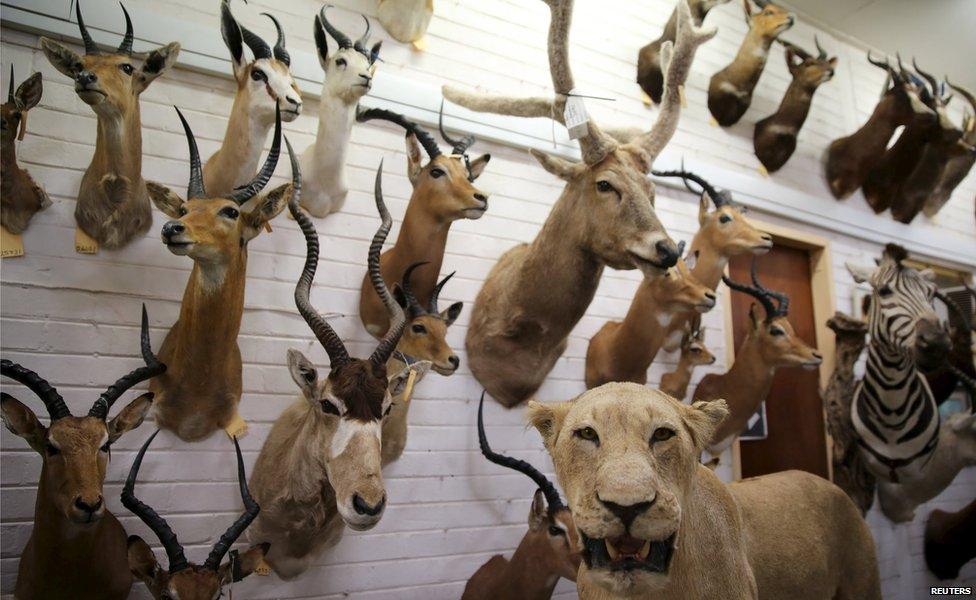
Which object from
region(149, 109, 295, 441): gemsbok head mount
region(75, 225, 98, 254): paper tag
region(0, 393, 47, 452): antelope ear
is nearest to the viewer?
region(0, 393, 47, 452): antelope ear

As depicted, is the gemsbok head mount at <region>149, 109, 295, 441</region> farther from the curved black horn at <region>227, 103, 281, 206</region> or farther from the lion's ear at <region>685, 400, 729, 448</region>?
the lion's ear at <region>685, 400, 729, 448</region>

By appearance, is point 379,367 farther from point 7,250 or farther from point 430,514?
point 7,250

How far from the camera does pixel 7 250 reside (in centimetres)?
219

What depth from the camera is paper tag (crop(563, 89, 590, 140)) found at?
99.0 inches

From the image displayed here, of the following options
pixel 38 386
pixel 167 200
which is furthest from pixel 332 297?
pixel 38 386

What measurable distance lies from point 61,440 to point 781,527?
2.42m

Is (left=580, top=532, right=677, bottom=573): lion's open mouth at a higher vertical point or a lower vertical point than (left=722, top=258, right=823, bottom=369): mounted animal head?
lower

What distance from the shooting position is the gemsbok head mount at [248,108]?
2.38 meters

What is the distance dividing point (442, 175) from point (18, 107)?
1.53 metres

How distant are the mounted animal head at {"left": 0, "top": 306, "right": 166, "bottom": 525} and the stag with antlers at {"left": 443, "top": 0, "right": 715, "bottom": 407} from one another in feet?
5.06

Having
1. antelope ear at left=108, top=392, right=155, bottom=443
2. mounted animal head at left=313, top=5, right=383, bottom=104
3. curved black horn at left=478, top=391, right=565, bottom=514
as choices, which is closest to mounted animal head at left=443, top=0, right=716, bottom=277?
mounted animal head at left=313, top=5, right=383, bottom=104

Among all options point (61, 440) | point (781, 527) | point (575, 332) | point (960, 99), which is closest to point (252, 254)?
point (61, 440)

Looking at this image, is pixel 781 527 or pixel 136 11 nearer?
→ pixel 781 527

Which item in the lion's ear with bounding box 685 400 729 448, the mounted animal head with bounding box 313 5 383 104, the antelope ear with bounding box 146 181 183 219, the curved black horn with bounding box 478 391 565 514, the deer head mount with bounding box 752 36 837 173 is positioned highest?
the deer head mount with bounding box 752 36 837 173
